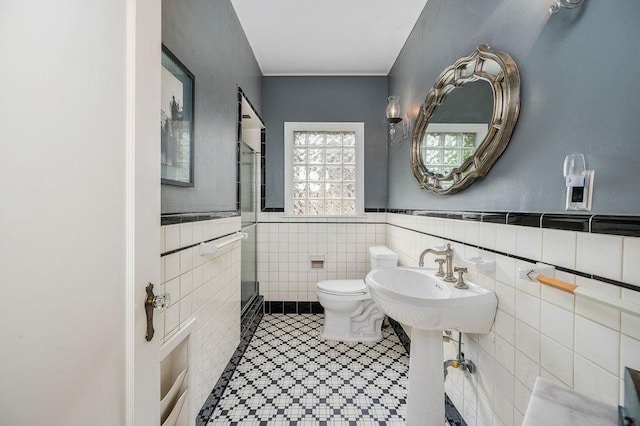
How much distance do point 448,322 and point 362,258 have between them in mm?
1795

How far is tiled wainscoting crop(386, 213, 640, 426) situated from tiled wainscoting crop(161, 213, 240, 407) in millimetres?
1210

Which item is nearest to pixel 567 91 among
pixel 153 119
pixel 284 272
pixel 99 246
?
pixel 153 119

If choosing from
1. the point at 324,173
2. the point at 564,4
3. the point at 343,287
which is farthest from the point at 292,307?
the point at 564,4

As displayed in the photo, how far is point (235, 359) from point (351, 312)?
3.21 ft

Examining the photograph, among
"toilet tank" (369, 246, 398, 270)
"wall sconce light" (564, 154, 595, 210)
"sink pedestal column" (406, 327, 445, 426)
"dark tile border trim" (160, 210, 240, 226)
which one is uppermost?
"wall sconce light" (564, 154, 595, 210)

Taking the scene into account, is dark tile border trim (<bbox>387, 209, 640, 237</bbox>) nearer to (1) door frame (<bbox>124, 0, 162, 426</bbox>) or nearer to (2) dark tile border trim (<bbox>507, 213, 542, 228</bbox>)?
(2) dark tile border trim (<bbox>507, 213, 542, 228</bbox>)

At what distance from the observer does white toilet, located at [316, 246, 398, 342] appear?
2346mm

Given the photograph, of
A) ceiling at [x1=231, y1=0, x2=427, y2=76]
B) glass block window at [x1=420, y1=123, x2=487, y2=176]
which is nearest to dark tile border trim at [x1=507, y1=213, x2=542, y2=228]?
glass block window at [x1=420, y1=123, x2=487, y2=176]

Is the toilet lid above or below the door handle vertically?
below

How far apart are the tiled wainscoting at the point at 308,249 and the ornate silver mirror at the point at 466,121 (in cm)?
112

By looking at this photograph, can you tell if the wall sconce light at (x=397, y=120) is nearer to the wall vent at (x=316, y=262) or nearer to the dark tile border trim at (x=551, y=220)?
the dark tile border trim at (x=551, y=220)

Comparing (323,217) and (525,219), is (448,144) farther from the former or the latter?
(323,217)

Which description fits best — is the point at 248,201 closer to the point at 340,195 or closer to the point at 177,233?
the point at 340,195

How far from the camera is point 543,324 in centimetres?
94
